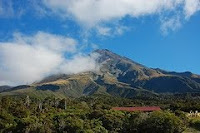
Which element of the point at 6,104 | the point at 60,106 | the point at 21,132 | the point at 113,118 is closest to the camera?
the point at 21,132

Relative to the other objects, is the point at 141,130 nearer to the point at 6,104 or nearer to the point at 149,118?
the point at 149,118

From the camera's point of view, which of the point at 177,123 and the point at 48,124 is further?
the point at 48,124

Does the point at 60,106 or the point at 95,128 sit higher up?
the point at 60,106

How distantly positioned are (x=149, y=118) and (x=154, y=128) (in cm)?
366

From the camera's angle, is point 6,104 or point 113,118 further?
point 6,104

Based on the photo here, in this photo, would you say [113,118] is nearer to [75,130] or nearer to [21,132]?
[75,130]

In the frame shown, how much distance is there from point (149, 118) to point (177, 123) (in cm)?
740

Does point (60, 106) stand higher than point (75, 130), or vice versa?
point (60, 106)

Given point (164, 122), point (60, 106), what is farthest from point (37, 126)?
point (60, 106)

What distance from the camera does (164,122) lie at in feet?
306

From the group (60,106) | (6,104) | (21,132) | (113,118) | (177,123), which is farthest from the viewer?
(60,106)

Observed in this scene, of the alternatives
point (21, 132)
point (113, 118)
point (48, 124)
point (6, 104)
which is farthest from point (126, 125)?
point (6, 104)

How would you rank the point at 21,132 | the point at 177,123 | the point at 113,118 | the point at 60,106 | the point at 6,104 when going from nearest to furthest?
the point at 177,123 < the point at 21,132 < the point at 113,118 < the point at 6,104 < the point at 60,106

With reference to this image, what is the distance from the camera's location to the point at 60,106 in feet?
571
